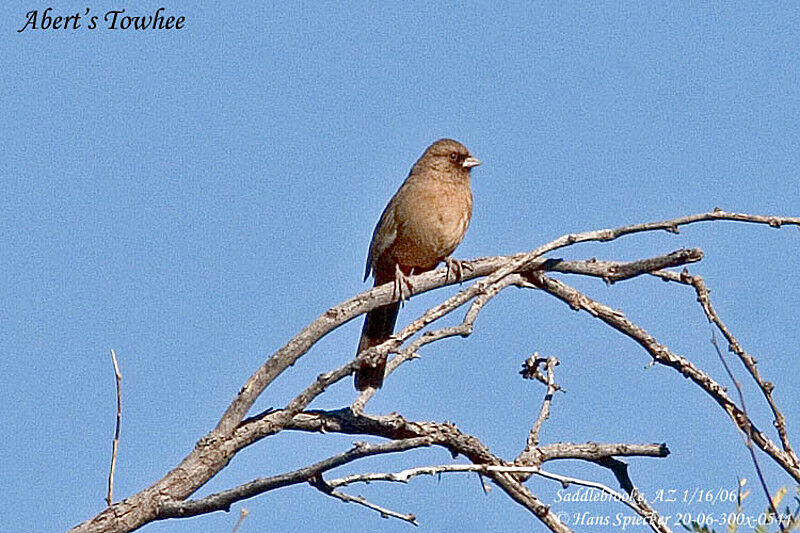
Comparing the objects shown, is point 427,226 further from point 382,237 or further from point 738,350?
point 738,350

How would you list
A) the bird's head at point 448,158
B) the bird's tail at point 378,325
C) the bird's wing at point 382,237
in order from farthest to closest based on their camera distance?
the bird's head at point 448,158 < the bird's wing at point 382,237 < the bird's tail at point 378,325

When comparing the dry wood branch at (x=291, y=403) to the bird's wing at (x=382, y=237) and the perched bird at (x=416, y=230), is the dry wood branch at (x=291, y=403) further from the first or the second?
the bird's wing at (x=382, y=237)

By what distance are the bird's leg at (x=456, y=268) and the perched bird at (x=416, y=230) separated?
80cm

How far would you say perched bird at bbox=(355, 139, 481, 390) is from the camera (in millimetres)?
7219

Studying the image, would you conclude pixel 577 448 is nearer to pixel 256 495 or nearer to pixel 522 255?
pixel 522 255

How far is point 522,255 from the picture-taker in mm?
5441

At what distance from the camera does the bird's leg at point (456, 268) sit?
5992 mm

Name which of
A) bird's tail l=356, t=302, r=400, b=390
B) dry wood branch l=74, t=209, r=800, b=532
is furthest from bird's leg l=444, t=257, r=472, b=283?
bird's tail l=356, t=302, r=400, b=390

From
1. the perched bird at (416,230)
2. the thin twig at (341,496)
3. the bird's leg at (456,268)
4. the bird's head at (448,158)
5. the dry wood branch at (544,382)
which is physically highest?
the bird's head at (448,158)

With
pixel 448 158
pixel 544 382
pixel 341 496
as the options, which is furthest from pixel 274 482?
pixel 448 158

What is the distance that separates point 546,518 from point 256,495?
1273 millimetres

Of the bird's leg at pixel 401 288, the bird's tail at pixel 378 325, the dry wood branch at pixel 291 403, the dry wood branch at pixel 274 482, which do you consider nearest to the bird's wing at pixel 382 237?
the bird's tail at pixel 378 325


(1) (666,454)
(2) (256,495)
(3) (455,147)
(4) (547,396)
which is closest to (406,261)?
(3) (455,147)

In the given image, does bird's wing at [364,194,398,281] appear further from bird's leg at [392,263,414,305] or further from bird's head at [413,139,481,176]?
bird's leg at [392,263,414,305]
